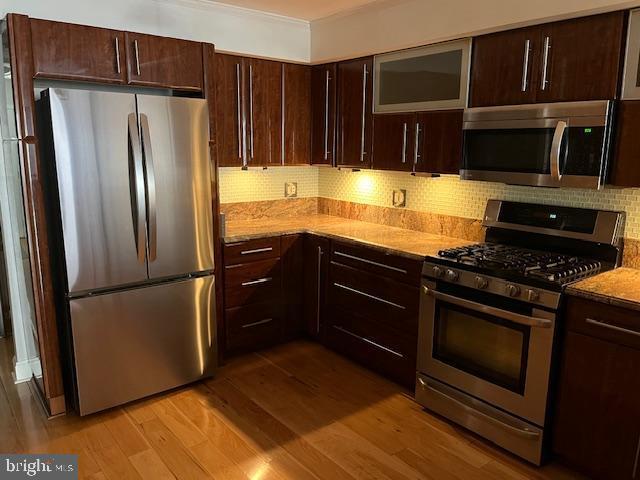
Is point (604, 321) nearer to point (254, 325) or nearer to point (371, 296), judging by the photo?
point (371, 296)

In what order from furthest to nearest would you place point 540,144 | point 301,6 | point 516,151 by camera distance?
point 301,6 → point 516,151 → point 540,144

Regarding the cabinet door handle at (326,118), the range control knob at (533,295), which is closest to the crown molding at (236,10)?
the cabinet door handle at (326,118)

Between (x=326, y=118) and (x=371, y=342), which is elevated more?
(x=326, y=118)

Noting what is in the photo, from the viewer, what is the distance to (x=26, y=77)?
2385 mm

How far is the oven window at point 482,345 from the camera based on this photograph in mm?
2350

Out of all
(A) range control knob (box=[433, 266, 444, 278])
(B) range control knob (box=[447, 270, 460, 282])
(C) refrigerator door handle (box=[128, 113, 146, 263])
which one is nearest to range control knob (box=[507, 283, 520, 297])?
(B) range control knob (box=[447, 270, 460, 282])

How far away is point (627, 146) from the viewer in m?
2.21

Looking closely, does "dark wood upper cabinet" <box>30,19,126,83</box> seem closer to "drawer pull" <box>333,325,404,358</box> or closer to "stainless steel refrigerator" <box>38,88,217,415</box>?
"stainless steel refrigerator" <box>38,88,217,415</box>

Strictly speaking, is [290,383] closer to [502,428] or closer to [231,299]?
[231,299]

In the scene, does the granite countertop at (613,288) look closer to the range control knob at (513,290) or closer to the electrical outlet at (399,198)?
the range control knob at (513,290)

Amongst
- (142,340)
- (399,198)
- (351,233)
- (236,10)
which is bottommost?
(142,340)

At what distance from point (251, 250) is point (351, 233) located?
700mm

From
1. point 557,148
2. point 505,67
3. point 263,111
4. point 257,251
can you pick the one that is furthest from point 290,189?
point 557,148

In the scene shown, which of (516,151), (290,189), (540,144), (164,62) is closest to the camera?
(540,144)
